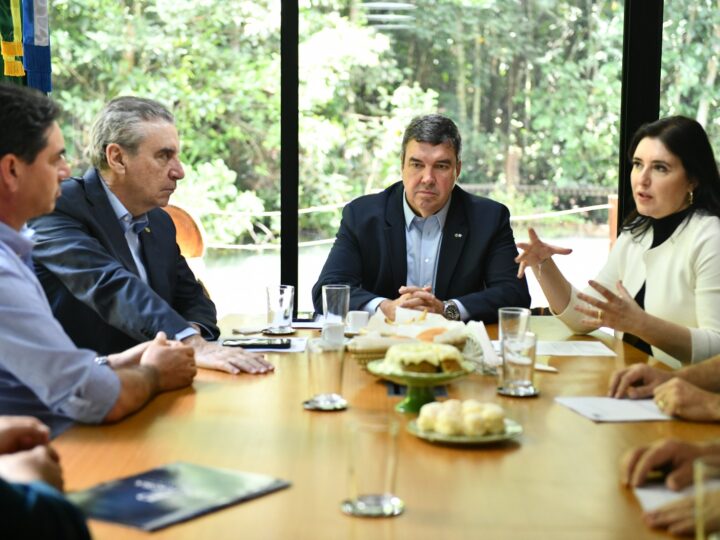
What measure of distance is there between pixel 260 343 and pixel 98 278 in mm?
497

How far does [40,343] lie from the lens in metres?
1.97

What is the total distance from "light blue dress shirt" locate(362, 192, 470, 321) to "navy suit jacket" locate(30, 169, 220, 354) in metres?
0.87

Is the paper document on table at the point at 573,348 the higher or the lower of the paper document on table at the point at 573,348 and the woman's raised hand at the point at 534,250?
the lower

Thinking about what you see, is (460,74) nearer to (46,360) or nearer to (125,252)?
(125,252)

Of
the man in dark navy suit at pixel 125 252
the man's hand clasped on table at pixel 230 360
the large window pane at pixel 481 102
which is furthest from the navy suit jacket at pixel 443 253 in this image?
the man's hand clasped on table at pixel 230 360

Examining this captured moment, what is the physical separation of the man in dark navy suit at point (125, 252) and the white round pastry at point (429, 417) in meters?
0.75

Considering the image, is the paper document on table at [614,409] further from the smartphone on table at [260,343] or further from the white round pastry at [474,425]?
the smartphone on table at [260,343]

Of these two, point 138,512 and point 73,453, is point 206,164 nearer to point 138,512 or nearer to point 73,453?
point 73,453

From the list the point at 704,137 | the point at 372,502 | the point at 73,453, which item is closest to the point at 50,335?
the point at 73,453

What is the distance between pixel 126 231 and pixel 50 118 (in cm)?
108

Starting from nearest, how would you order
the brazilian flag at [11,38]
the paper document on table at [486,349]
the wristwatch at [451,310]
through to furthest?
the paper document on table at [486,349], the wristwatch at [451,310], the brazilian flag at [11,38]

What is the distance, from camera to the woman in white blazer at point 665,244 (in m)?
3.15

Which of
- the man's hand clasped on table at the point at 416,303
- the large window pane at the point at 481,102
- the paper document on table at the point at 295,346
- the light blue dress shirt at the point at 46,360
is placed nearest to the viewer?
the light blue dress shirt at the point at 46,360

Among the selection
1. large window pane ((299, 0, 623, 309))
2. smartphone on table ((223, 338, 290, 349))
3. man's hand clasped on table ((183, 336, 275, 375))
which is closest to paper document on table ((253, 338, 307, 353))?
smartphone on table ((223, 338, 290, 349))
